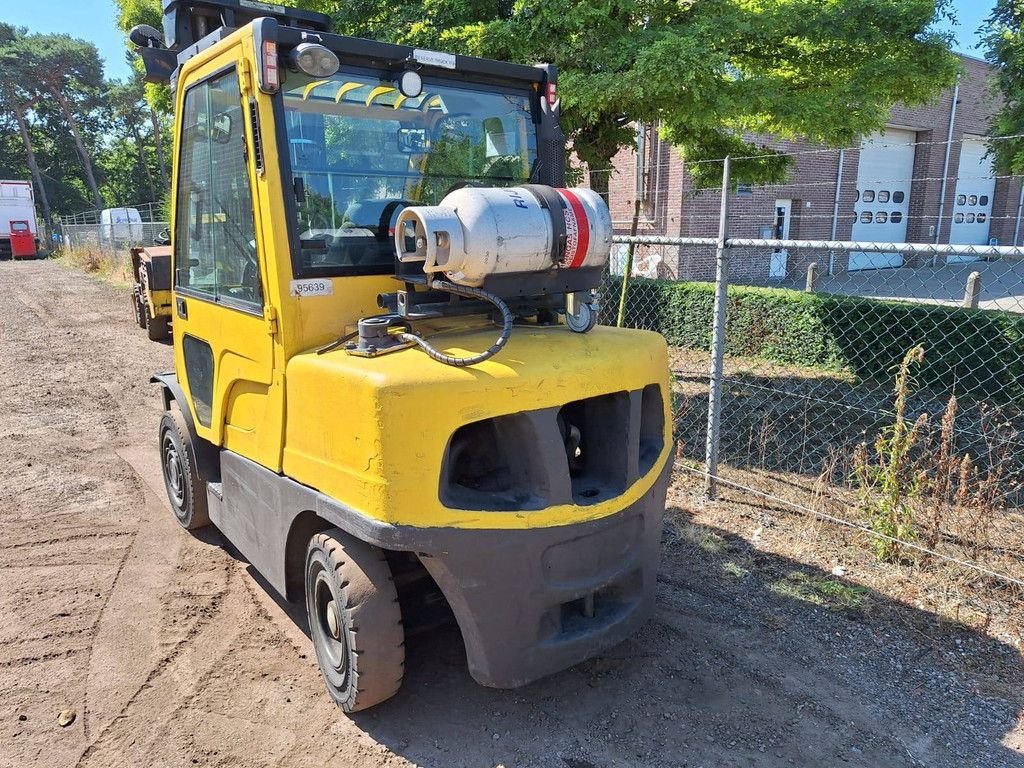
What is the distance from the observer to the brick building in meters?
15.4

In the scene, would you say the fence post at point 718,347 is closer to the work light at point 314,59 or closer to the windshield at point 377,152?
the windshield at point 377,152

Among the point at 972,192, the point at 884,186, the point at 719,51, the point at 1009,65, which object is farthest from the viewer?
the point at 972,192

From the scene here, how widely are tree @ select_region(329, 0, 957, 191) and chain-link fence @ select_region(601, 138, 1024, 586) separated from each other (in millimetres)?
816

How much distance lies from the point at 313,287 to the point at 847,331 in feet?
25.7

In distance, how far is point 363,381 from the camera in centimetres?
251

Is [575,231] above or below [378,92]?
below

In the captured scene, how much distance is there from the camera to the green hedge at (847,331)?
7.95 metres

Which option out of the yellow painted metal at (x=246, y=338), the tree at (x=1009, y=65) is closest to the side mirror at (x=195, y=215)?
the yellow painted metal at (x=246, y=338)

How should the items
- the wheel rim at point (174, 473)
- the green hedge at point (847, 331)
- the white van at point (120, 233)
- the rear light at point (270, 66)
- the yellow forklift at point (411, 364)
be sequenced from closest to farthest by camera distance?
the yellow forklift at point (411, 364), the rear light at point (270, 66), the wheel rim at point (174, 473), the green hedge at point (847, 331), the white van at point (120, 233)

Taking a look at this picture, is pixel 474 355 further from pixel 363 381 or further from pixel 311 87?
pixel 311 87

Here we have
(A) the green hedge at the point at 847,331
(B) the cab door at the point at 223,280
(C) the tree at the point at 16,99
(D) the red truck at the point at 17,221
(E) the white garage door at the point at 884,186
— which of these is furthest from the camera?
(C) the tree at the point at 16,99

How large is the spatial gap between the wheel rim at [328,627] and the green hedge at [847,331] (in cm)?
594

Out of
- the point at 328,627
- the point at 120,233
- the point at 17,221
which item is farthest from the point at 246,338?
the point at 17,221

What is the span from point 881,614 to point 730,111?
3784 millimetres
